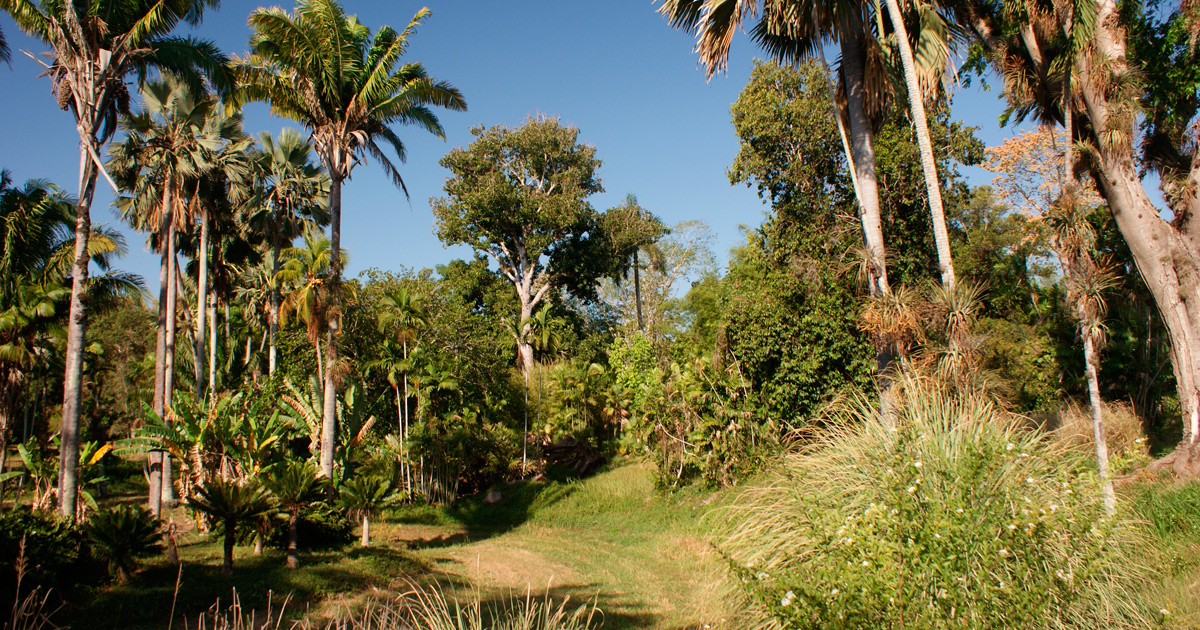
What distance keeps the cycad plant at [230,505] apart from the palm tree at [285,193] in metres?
16.0

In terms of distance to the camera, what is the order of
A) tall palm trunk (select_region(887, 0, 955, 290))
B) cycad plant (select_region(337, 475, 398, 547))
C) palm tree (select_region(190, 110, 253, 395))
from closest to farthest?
tall palm trunk (select_region(887, 0, 955, 290)), cycad plant (select_region(337, 475, 398, 547)), palm tree (select_region(190, 110, 253, 395))

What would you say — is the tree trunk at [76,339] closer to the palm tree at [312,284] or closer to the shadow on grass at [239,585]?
the shadow on grass at [239,585]

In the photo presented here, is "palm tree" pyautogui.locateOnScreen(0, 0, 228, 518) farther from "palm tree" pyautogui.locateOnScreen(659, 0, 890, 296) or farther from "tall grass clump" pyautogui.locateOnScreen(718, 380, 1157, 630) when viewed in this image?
"tall grass clump" pyautogui.locateOnScreen(718, 380, 1157, 630)

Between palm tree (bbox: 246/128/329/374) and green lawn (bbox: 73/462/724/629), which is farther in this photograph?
palm tree (bbox: 246/128/329/374)

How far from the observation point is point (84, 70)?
35.4 feet

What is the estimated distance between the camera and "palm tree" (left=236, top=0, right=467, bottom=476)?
1445 cm

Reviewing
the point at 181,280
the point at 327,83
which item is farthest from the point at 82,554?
the point at 181,280

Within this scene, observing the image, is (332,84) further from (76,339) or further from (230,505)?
(230,505)

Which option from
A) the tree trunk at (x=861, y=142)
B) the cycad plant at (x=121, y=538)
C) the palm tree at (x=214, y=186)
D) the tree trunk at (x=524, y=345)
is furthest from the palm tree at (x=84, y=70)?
the tree trunk at (x=524, y=345)

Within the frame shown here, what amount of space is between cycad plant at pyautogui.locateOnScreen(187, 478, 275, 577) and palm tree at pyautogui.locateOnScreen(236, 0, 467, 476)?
5243 mm

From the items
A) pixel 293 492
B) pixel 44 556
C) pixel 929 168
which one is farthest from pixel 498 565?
pixel 929 168

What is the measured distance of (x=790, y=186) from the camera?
1780 centimetres

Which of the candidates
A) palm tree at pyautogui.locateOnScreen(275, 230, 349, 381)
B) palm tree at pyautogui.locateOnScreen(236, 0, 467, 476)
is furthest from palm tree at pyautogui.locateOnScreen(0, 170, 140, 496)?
palm tree at pyautogui.locateOnScreen(236, 0, 467, 476)

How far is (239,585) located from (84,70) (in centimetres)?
849
